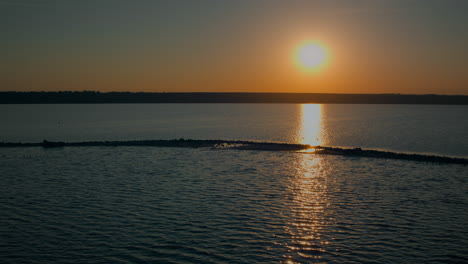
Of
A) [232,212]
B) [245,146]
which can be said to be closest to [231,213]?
[232,212]

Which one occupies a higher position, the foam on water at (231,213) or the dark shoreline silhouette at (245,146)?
the dark shoreline silhouette at (245,146)

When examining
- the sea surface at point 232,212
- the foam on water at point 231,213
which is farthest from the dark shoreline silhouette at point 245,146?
the foam on water at point 231,213

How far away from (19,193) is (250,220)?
1536cm

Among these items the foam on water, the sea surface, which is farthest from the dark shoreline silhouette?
the foam on water

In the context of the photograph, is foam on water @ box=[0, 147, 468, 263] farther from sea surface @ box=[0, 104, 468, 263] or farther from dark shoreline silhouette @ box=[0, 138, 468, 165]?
dark shoreline silhouette @ box=[0, 138, 468, 165]

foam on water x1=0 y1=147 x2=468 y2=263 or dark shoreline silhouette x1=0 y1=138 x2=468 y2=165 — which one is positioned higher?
dark shoreline silhouette x1=0 y1=138 x2=468 y2=165

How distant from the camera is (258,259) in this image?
13.5 m

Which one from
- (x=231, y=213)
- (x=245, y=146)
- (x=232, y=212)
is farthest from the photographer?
(x=245, y=146)

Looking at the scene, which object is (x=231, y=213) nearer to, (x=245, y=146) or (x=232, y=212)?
(x=232, y=212)

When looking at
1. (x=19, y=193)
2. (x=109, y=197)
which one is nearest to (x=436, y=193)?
(x=109, y=197)

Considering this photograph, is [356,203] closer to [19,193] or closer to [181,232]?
[181,232]

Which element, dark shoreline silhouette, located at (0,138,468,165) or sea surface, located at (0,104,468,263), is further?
dark shoreline silhouette, located at (0,138,468,165)

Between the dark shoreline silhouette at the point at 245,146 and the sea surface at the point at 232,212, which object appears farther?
the dark shoreline silhouette at the point at 245,146

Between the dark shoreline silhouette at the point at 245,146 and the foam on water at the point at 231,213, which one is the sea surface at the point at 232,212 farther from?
the dark shoreline silhouette at the point at 245,146
